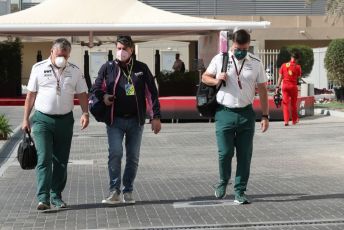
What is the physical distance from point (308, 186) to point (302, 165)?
2404 mm

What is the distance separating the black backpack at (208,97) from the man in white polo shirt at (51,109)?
133 cm

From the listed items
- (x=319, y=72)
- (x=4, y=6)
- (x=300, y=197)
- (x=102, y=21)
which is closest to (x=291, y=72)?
(x=102, y=21)

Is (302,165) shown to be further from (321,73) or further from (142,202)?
(321,73)

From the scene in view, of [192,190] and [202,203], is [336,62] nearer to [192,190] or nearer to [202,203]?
[192,190]

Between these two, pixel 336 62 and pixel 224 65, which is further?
pixel 336 62

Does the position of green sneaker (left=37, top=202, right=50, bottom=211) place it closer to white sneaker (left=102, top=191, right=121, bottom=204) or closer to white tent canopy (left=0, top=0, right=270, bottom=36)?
white sneaker (left=102, top=191, right=121, bottom=204)

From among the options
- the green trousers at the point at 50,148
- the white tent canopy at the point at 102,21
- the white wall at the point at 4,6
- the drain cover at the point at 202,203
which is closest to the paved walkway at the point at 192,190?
the drain cover at the point at 202,203

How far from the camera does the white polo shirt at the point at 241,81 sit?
9.60 metres

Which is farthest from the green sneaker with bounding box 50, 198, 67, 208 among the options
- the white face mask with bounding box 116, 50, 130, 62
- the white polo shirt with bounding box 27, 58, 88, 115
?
the white face mask with bounding box 116, 50, 130, 62

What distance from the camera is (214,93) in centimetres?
967

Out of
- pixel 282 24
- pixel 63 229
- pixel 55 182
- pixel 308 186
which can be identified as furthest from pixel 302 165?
pixel 282 24

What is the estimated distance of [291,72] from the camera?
20766mm

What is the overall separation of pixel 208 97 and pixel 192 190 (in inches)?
66.4

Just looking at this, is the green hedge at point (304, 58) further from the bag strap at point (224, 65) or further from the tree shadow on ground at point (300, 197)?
the bag strap at point (224, 65)
